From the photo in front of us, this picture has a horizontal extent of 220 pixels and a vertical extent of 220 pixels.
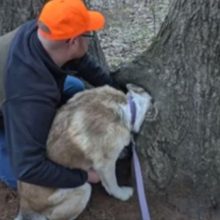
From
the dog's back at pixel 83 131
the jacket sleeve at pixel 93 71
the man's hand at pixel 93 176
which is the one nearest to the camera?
the dog's back at pixel 83 131

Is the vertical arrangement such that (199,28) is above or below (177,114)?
above

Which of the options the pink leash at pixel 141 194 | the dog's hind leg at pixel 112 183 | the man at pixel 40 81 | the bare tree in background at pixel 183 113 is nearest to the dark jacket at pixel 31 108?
the man at pixel 40 81

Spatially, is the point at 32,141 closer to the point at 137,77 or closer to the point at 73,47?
the point at 73,47

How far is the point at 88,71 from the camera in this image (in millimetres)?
4320

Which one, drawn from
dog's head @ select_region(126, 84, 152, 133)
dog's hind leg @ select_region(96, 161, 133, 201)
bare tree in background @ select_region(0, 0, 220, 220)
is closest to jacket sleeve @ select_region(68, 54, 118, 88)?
bare tree in background @ select_region(0, 0, 220, 220)

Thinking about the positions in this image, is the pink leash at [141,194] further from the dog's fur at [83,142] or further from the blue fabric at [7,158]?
the blue fabric at [7,158]

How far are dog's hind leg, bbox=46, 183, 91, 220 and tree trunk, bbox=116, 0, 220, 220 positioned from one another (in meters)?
0.54

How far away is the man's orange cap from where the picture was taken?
3.38 m

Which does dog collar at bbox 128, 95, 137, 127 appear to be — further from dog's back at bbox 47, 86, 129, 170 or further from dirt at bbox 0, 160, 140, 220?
dirt at bbox 0, 160, 140, 220

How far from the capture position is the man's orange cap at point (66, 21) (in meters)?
3.38

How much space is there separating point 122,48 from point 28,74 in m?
4.18

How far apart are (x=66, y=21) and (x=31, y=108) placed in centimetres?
60

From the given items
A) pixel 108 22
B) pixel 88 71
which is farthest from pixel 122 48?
pixel 88 71

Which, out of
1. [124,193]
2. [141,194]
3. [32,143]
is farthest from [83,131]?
[124,193]
